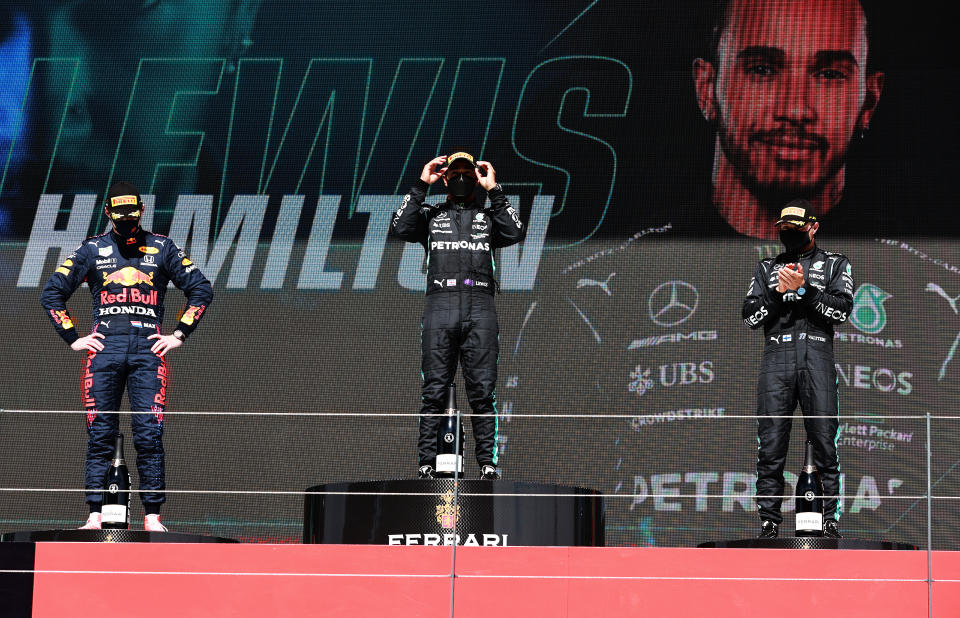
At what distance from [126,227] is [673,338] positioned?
2.76 metres

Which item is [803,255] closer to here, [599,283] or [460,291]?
[460,291]

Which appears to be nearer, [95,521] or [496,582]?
[496,582]

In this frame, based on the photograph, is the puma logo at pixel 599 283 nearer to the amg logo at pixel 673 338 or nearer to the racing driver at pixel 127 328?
the amg logo at pixel 673 338

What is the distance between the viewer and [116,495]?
4488mm

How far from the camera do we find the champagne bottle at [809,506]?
4.21 m

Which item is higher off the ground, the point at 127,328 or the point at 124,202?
the point at 124,202

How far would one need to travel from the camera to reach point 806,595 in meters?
3.68

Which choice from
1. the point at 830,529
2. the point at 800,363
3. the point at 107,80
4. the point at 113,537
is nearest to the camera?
the point at 113,537

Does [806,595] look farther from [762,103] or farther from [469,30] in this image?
[469,30]

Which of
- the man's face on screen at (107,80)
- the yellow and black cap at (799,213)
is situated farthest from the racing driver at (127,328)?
the yellow and black cap at (799,213)

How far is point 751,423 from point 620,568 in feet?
8.74

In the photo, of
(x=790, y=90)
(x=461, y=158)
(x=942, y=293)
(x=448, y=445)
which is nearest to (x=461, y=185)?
(x=461, y=158)

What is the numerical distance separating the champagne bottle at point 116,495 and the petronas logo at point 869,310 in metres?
3.59

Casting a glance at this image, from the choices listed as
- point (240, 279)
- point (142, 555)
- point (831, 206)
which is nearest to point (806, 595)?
point (142, 555)
